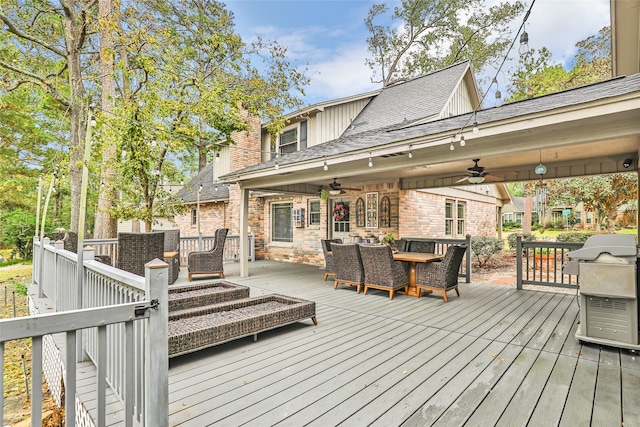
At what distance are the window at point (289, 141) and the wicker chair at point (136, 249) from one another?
6045mm

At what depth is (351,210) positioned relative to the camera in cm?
923

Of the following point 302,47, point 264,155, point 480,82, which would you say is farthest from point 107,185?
point 480,82

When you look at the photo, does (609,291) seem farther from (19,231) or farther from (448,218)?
(19,231)

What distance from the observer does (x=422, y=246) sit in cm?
704

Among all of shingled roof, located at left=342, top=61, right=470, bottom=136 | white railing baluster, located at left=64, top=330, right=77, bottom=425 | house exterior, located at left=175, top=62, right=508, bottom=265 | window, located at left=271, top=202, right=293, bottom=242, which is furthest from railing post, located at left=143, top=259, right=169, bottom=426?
window, located at left=271, top=202, right=293, bottom=242

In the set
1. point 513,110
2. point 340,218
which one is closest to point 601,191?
point 340,218

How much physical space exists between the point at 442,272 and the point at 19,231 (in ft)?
55.1

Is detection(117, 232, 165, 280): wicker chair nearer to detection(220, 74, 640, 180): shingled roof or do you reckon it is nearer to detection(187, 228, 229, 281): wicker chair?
detection(187, 228, 229, 281): wicker chair

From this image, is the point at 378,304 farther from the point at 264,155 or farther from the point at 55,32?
the point at 55,32

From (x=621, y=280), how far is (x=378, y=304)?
3.08 meters

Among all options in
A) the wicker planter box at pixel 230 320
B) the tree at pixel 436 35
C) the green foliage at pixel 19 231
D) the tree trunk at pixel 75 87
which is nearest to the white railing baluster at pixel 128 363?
the wicker planter box at pixel 230 320

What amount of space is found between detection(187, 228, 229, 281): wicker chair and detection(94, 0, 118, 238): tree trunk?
220cm

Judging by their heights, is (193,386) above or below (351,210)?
below

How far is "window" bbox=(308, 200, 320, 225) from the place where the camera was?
10039 mm
